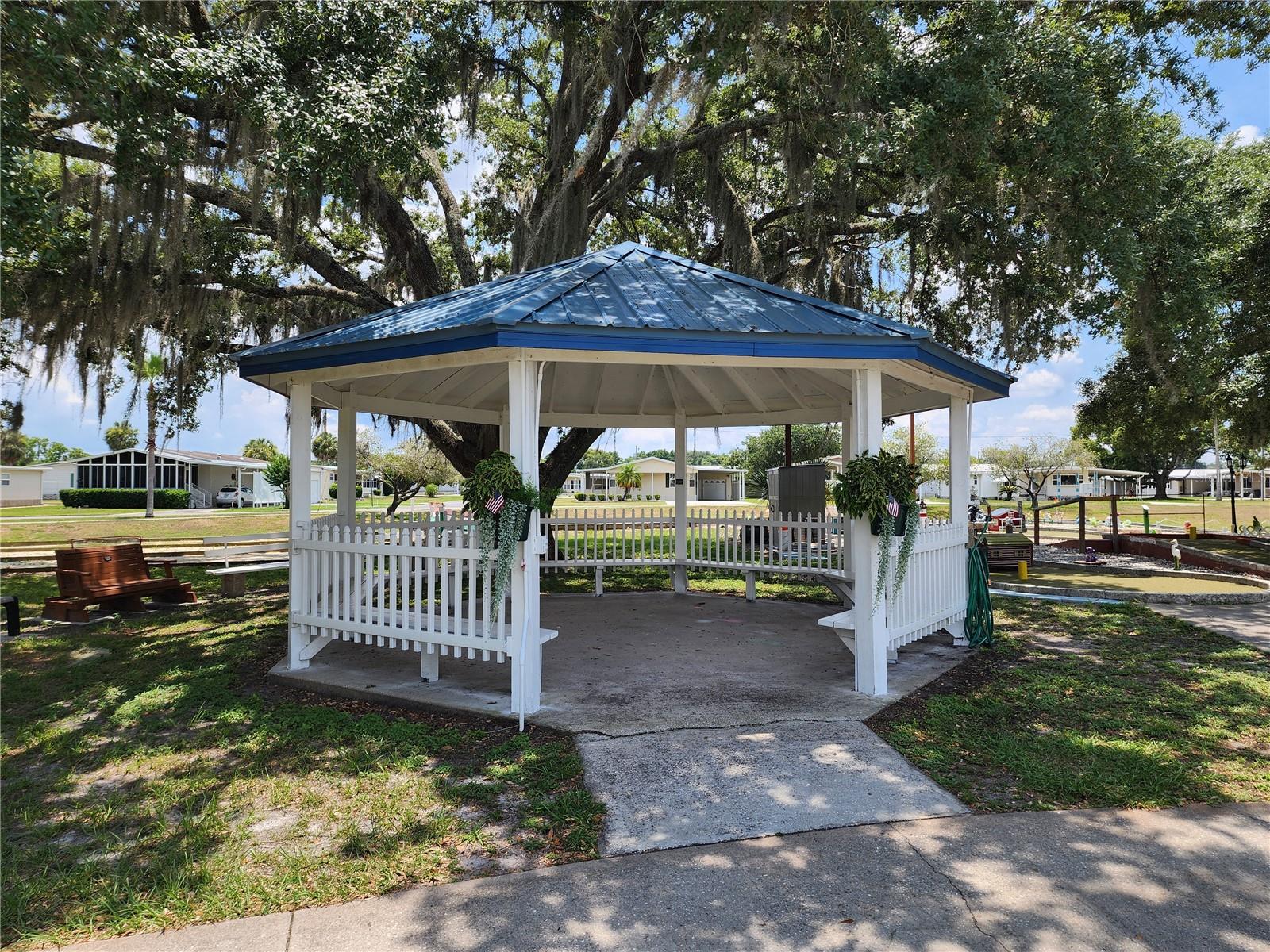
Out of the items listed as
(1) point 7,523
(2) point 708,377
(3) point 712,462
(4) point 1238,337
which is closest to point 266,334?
(2) point 708,377

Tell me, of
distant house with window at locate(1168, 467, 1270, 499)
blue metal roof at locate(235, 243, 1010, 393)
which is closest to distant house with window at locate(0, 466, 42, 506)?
blue metal roof at locate(235, 243, 1010, 393)

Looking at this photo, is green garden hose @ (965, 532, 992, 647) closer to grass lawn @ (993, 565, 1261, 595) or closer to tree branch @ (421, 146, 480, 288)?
grass lawn @ (993, 565, 1261, 595)

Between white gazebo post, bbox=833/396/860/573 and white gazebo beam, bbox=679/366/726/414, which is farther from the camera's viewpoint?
white gazebo beam, bbox=679/366/726/414

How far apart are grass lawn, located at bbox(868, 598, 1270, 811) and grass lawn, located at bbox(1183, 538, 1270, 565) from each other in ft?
29.5

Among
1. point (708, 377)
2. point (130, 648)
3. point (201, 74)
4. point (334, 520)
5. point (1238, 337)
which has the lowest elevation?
point (130, 648)

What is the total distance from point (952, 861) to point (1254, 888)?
42.0 inches

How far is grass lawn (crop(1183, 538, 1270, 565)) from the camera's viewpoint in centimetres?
1384

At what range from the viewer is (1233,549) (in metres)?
15.6

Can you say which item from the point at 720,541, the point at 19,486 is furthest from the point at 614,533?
the point at 19,486

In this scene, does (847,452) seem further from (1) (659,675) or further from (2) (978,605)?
(1) (659,675)

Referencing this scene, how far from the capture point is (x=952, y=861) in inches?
115

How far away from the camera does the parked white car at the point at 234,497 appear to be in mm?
43312

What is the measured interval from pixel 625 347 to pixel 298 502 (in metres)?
3.10

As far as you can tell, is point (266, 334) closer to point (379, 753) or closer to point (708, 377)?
point (708, 377)
